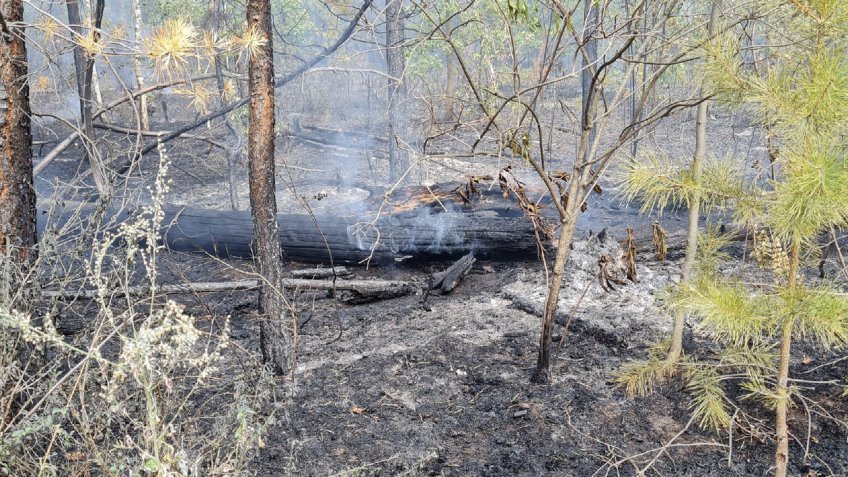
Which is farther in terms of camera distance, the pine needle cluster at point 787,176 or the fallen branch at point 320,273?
the fallen branch at point 320,273

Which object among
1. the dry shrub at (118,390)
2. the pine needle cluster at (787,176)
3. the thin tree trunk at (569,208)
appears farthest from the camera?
the thin tree trunk at (569,208)

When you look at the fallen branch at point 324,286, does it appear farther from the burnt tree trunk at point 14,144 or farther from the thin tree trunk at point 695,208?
the thin tree trunk at point 695,208

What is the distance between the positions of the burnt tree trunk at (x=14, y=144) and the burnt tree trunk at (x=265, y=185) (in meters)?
1.37

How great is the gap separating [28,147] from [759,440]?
4981mm

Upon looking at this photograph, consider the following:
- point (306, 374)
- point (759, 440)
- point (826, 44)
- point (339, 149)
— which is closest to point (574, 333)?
point (759, 440)

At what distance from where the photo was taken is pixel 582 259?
7.52m

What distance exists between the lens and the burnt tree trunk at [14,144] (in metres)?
3.86

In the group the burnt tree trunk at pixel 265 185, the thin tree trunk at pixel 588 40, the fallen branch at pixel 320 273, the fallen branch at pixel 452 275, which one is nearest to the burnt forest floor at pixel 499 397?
the fallen branch at pixel 452 275

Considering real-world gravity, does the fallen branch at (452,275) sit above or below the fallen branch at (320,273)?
above

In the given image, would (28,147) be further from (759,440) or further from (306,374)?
(759,440)

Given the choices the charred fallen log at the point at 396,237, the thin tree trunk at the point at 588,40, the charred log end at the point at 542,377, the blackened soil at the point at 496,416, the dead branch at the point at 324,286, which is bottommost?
the blackened soil at the point at 496,416

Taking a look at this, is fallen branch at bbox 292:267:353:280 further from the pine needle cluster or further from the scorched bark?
the pine needle cluster

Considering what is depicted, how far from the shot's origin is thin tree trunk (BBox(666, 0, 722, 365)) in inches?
162

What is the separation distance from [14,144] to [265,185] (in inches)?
60.6
